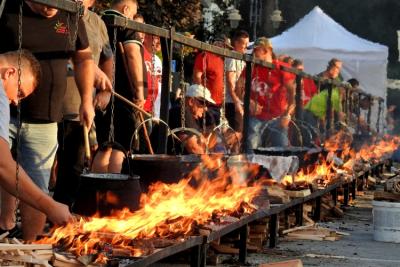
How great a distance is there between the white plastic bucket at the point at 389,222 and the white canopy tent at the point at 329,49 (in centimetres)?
1695

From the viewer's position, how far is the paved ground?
8477 millimetres

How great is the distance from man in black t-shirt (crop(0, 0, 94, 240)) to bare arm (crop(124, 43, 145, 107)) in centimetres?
136

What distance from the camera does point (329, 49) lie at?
2781 cm

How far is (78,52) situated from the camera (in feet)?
22.0

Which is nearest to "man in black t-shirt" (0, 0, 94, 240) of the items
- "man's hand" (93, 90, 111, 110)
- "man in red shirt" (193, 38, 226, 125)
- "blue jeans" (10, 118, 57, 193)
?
"blue jeans" (10, 118, 57, 193)

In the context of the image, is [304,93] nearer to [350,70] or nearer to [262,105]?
[262,105]

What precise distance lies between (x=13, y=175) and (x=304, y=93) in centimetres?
1289

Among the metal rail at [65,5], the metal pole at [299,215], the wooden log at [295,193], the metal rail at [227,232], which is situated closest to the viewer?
the metal rail at [227,232]

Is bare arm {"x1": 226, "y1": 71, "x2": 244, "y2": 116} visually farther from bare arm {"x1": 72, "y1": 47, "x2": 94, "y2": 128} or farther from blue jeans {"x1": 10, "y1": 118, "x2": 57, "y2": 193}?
blue jeans {"x1": 10, "y1": 118, "x2": 57, "y2": 193}

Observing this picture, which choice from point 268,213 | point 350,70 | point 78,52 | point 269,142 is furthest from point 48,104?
point 350,70

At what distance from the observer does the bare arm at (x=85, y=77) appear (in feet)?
22.0

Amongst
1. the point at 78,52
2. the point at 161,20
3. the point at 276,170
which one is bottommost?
the point at 276,170

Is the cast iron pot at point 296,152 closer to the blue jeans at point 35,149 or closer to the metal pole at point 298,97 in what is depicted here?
the metal pole at point 298,97

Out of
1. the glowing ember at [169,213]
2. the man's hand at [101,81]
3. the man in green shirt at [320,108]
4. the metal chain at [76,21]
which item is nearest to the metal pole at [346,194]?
the man in green shirt at [320,108]
